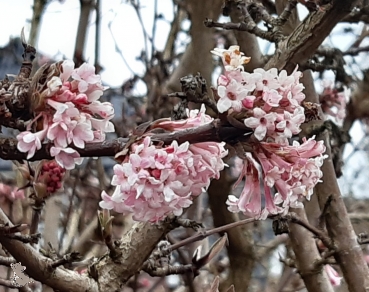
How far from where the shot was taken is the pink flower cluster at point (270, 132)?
635 mm

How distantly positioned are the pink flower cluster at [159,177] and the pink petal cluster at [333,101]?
1.30 m

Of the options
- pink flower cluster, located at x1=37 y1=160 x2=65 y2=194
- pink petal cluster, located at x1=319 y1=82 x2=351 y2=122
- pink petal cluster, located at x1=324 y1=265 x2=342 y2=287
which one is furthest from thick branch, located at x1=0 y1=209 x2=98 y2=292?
pink petal cluster, located at x1=319 y1=82 x2=351 y2=122

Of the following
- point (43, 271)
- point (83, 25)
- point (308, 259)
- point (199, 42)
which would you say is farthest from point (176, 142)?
point (83, 25)

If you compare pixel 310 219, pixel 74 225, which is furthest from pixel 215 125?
pixel 74 225

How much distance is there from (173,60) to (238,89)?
2.33m

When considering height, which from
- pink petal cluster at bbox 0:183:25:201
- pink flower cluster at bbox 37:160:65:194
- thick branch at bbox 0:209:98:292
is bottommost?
pink petal cluster at bbox 0:183:25:201

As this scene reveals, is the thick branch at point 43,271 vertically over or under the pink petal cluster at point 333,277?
over

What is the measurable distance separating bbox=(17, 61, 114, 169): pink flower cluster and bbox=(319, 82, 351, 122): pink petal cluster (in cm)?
136

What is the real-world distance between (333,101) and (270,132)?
4.42ft

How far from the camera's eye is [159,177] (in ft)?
2.15

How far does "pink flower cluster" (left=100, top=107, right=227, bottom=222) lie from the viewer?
650 mm

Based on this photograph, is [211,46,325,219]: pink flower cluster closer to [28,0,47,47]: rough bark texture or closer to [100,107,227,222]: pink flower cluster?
[100,107,227,222]: pink flower cluster

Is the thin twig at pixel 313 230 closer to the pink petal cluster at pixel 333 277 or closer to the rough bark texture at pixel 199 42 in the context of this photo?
the pink petal cluster at pixel 333 277

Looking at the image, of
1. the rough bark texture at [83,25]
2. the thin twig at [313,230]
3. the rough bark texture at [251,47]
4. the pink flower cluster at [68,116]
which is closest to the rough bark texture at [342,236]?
the thin twig at [313,230]
